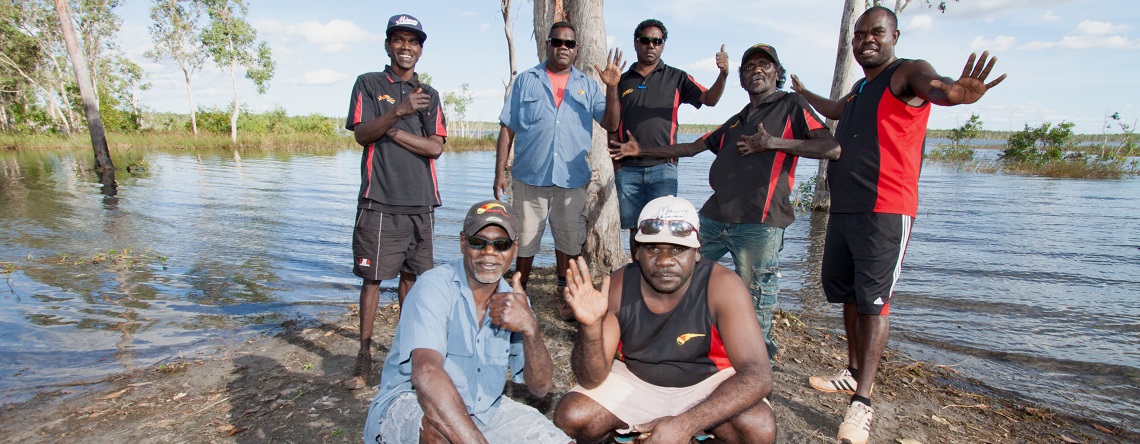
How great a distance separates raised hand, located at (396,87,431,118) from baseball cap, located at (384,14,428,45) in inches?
18.8

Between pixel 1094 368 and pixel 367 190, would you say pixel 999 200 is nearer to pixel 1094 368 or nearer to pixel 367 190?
pixel 1094 368

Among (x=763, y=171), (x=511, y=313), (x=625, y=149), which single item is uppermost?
(x=625, y=149)

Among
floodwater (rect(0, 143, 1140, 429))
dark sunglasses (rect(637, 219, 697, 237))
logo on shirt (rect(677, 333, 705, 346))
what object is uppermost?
dark sunglasses (rect(637, 219, 697, 237))

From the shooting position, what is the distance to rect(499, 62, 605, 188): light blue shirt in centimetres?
475

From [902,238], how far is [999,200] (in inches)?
728

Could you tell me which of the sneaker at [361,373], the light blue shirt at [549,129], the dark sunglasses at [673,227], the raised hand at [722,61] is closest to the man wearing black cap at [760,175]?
the raised hand at [722,61]

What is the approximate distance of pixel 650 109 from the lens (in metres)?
4.87

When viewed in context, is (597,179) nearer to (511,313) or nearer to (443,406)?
(511,313)

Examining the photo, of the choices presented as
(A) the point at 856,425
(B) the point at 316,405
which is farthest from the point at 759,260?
(B) the point at 316,405

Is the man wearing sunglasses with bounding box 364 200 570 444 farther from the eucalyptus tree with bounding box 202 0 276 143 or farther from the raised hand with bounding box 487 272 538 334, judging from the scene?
the eucalyptus tree with bounding box 202 0 276 143

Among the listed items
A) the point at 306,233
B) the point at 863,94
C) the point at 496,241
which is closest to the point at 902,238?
the point at 863,94

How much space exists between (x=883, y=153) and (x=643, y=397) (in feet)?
6.65

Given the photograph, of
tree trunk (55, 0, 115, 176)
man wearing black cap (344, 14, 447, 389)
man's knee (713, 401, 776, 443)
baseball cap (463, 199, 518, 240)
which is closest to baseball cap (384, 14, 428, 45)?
man wearing black cap (344, 14, 447, 389)

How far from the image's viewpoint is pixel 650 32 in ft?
16.0
